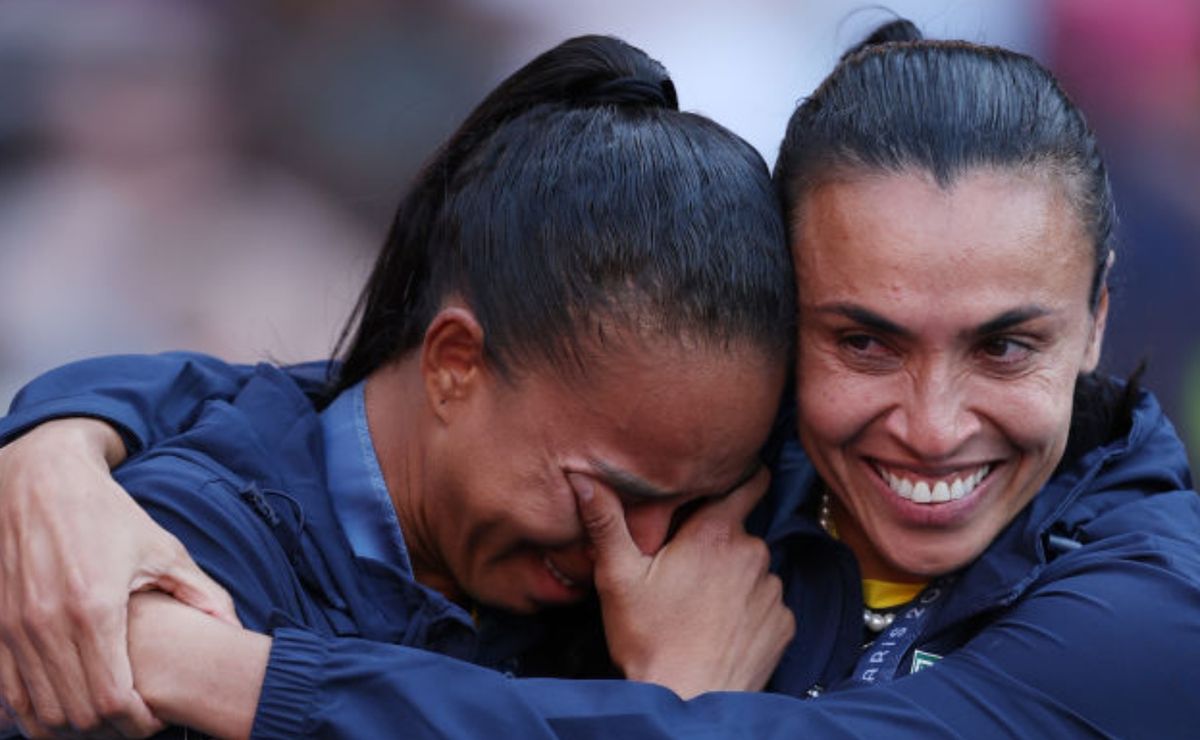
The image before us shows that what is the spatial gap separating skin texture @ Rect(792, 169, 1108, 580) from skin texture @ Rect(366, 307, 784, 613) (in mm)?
134

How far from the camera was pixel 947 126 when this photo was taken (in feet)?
8.65

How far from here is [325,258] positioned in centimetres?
454

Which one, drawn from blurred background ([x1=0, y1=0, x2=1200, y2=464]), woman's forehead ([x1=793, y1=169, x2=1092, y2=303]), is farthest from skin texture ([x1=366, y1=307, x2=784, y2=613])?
blurred background ([x1=0, y1=0, x2=1200, y2=464])

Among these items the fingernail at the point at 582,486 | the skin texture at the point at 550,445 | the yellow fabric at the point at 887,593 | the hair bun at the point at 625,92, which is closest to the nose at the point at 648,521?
the skin texture at the point at 550,445

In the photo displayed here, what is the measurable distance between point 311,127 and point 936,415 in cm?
244

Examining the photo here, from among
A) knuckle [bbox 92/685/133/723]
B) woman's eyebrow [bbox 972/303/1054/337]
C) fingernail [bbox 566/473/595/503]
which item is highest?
woman's eyebrow [bbox 972/303/1054/337]

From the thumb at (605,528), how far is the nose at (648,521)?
0.02 meters

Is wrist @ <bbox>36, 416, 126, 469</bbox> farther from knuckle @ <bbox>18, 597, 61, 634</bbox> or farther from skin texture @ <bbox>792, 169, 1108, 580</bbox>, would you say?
skin texture @ <bbox>792, 169, 1108, 580</bbox>

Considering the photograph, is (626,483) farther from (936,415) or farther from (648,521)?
(936,415)

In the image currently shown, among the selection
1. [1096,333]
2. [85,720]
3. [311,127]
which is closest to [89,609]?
[85,720]

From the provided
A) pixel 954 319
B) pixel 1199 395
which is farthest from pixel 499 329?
pixel 1199 395

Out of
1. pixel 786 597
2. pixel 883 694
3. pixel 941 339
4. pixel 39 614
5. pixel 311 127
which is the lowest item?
pixel 786 597

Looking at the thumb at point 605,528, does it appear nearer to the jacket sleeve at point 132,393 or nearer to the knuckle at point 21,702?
the jacket sleeve at point 132,393

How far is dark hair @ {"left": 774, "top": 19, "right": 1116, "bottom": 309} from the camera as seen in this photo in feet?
8.63
